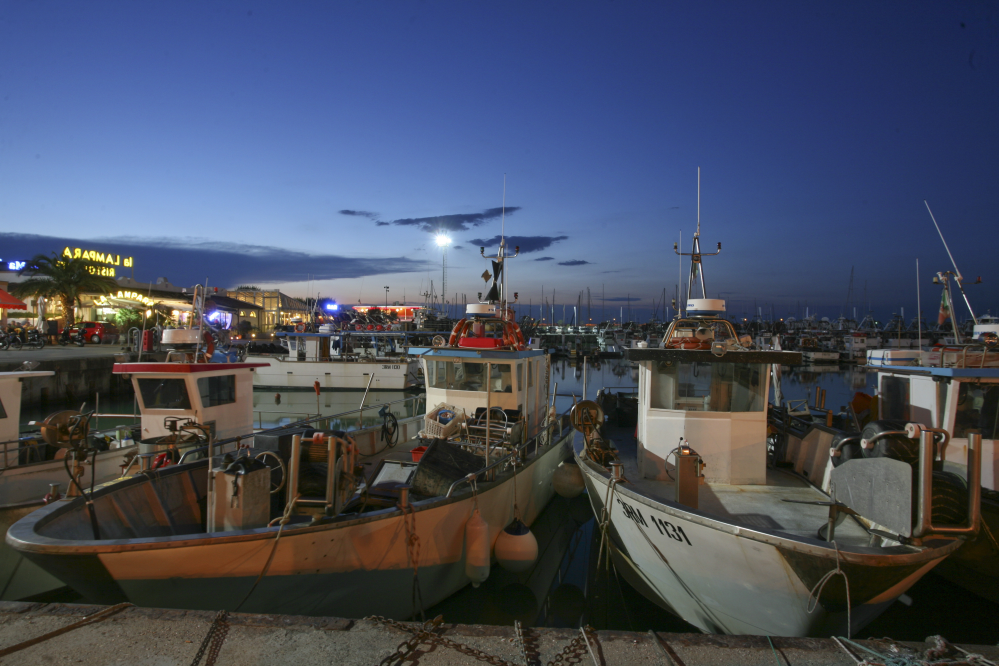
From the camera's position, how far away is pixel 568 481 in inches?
407

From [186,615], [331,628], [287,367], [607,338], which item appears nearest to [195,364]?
[186,615]

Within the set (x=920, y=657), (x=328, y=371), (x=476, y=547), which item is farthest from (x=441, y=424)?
(x=328, y=371)

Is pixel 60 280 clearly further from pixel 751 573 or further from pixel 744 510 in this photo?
pixel 751 573

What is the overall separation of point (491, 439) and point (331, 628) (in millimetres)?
5301

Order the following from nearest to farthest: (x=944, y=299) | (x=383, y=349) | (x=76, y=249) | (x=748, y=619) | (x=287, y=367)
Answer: (x=748, y=619) < (x=944, y=299) < (x=287, y=367) < (x=383, y=349) < (x=76, y=249)

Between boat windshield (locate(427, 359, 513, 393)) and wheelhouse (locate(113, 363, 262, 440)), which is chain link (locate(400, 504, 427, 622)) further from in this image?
wheelhouse (locate(113, 363, 262, 440))

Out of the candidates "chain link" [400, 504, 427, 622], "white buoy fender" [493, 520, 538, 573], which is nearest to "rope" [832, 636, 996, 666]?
"chain link" [400, 504, 427, 622]

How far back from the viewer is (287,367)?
106ft

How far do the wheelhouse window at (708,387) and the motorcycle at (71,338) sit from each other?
40.9 metres

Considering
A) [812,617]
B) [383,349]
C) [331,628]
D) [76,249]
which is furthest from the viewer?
[76,249]

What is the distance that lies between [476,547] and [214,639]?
351 centimetres

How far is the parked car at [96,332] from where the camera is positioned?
35.8 meters

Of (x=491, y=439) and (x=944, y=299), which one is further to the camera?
(x=944, y=299)

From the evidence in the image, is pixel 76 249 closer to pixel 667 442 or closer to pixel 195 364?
pixel 195 364
